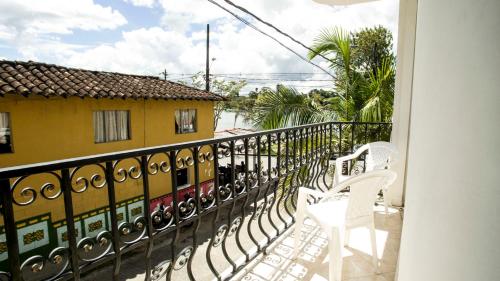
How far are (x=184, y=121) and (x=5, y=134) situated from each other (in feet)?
20.1

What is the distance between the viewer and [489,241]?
27cm

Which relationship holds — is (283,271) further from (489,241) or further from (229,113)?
(229,113)

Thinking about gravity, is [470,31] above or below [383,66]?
below

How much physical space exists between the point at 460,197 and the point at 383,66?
5.26 metres

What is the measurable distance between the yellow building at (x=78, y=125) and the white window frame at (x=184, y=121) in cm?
5

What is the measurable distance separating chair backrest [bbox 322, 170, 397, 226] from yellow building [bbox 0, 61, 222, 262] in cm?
592

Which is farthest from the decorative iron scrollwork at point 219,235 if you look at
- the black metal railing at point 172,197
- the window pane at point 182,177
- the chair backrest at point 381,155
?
the window pane at point 182,177

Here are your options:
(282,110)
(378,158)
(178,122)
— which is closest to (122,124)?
(178,122)

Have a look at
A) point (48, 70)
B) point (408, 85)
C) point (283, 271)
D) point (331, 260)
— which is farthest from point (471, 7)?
point (48, 70)

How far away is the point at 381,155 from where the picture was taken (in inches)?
140

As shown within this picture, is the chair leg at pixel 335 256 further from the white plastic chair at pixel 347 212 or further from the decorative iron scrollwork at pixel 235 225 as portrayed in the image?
the decorative iron scrollwork at pixel 235 225

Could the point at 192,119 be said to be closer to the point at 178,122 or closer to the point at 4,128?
the point at 178,122

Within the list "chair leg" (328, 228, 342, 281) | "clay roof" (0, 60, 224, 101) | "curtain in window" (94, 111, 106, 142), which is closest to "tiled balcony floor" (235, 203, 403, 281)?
"chair leg" (328, 228, 342, 281)

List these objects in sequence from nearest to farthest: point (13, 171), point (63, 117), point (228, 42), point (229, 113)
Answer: point (13, 171) < point (63, 117) < point (229, 113) < point (228, 42)
